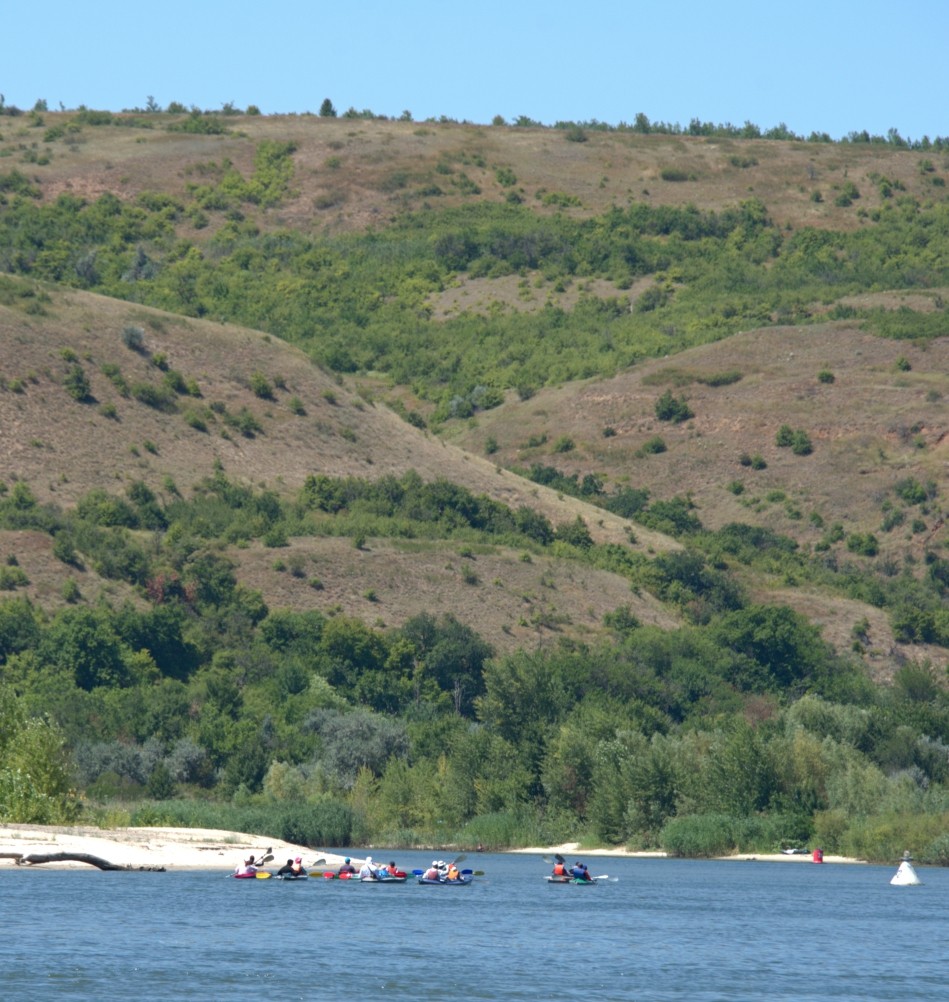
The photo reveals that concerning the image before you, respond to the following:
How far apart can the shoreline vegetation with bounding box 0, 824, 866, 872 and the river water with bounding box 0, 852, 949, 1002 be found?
0.94 meters

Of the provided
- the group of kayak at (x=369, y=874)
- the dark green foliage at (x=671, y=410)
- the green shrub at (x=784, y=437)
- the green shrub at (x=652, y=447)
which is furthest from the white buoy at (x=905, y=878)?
the dark green foliage at (x=671, y=410)

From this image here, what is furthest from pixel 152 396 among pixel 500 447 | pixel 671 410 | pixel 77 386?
pixel 671 410

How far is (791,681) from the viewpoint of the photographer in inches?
5482

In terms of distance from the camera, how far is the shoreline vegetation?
2955 inches

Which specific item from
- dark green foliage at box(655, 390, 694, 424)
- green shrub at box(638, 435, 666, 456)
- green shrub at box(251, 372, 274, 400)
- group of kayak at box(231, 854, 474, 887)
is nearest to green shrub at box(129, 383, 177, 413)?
green shrub at box(251, 372, 274, 400)

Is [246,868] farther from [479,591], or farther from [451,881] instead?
[479,591]

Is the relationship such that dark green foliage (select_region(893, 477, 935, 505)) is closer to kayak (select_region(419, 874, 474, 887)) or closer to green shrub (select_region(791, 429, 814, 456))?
green shrub (select_region(791, 429, 814, 456))

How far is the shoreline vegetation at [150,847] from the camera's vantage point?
A: 246 ft

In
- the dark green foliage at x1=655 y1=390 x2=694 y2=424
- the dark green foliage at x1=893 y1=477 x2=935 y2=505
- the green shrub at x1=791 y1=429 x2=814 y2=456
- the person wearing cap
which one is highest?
the dark green foliage at x1=655 y1=390 x2=694 y2=424

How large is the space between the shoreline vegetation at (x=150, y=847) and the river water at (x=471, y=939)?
94cm

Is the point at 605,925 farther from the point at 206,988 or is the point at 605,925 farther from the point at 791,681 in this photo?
the point at 791,681

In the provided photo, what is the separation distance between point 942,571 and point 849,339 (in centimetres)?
3814

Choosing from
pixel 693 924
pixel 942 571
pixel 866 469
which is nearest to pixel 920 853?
pixel 693 924

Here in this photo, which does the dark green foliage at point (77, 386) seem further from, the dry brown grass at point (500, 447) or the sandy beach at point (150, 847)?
the sandy beach at point (150, 847)
